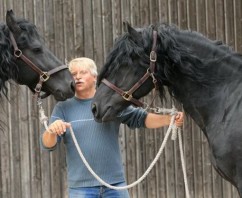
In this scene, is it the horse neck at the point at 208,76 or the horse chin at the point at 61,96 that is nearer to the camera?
the horse neck at the point at 208,76

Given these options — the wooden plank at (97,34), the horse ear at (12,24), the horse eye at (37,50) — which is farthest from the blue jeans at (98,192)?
the wooden plank at (97,34)

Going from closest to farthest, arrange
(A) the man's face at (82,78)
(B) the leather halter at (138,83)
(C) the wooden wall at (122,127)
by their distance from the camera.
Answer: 1. (B) the leather halter at (138,83)
2. (A) the man's face at (82,78)
3. (C) the wooden wall at (122,127)

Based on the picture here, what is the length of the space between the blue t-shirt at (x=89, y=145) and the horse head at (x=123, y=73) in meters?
0.27

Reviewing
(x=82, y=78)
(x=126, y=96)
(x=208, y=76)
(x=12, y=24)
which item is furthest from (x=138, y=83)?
(x=12, y=24)

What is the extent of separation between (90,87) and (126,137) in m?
2.34

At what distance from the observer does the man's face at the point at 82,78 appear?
165 inches

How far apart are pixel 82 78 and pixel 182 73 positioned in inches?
30.9

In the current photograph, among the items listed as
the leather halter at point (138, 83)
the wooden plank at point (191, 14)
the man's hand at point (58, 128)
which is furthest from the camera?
the wooden plank at point (191, 14)

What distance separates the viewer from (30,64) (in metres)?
4.08

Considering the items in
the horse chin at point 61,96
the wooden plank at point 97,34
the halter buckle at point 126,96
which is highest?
the wooden plank at point 97,34

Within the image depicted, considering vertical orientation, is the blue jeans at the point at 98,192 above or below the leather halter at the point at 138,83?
below

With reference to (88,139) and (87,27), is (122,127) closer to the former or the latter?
(87,27)

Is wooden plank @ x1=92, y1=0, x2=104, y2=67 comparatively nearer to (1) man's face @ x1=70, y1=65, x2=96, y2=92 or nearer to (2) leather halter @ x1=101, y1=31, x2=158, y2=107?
(1) man's face @ x1=70, y1=65, x2=96, y2=92

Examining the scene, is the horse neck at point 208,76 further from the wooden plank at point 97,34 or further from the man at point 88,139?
the wooden plank at point 97,34
